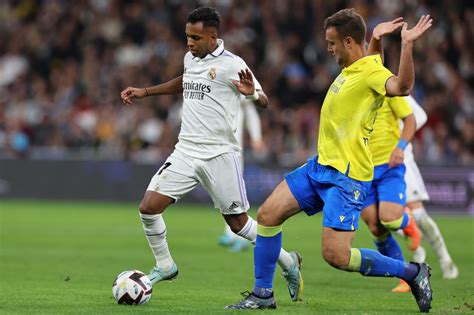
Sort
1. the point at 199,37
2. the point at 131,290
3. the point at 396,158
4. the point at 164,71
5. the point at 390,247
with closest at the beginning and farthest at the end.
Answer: the point at 131,290 < the point at 199,37 < the point at 396,158 < the point at 390,247 < the point at 164,71

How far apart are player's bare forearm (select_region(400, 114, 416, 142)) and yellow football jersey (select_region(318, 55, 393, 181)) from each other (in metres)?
2.41

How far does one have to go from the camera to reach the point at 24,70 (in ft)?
91.1

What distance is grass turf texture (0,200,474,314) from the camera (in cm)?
886

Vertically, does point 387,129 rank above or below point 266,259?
above

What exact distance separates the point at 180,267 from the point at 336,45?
15.9 ft

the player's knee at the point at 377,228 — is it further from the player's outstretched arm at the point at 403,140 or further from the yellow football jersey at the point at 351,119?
the yellow football jersey at the point at 351,119

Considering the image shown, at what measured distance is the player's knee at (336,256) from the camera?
8.22 metres

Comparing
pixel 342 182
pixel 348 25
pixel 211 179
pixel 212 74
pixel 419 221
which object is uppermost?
pixel 348 25

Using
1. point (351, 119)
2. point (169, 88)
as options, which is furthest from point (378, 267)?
point (169, 88)

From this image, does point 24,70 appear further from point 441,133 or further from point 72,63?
point 441,133

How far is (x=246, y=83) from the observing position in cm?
888

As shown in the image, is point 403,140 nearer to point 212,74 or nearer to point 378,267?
point 212,74

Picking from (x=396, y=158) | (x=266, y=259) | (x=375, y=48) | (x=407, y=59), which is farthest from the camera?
(x=396, y=158)

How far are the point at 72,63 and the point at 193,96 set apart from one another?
18210mm
